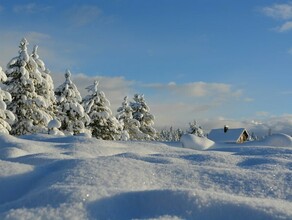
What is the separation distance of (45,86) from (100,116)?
18.9 feet

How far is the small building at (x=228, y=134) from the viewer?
3588cm

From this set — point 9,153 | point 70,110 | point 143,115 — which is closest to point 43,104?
point 70,110

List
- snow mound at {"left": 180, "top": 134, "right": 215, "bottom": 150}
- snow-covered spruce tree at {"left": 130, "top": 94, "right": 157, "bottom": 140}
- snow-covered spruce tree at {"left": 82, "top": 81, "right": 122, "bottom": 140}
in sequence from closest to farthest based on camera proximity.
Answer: snow mound at {"left": 180, "top": 134, "right": 215, "bottom": 150}, snow-covered spruce tree at {"left": 82, "top": 81, "right": 122, "bottom": 140}, snow-covered spruce tree at {"left": 130, "top": 94, "right": 157, "bottom": 140}

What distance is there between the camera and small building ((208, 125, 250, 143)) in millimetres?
35875

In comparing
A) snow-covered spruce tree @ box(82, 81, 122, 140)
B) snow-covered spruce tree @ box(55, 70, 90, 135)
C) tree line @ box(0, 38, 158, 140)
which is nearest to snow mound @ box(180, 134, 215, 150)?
tree line @ box(0, 38, 158, 140)

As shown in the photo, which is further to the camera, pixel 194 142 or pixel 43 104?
pixel 43 104

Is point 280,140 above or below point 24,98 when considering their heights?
below

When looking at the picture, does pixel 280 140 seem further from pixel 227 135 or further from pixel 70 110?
pixel 227 135

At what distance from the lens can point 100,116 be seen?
3086cm

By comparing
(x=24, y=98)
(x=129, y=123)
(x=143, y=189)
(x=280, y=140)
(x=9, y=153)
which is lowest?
(x=143, y=189)

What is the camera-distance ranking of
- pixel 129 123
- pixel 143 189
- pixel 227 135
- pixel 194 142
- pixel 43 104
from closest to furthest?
1. pixel 143 189
2. pixel 194 142
3. pixel 43 104
4. pixel 227 135
5. pixel 129 123

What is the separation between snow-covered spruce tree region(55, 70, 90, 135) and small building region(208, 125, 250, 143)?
43.0ft

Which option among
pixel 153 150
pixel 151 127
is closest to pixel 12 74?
pixel 151 127

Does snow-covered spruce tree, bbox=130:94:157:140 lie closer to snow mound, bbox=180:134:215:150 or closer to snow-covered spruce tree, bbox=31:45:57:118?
snow-covered spruce tree, bbox=31:45:57:118
